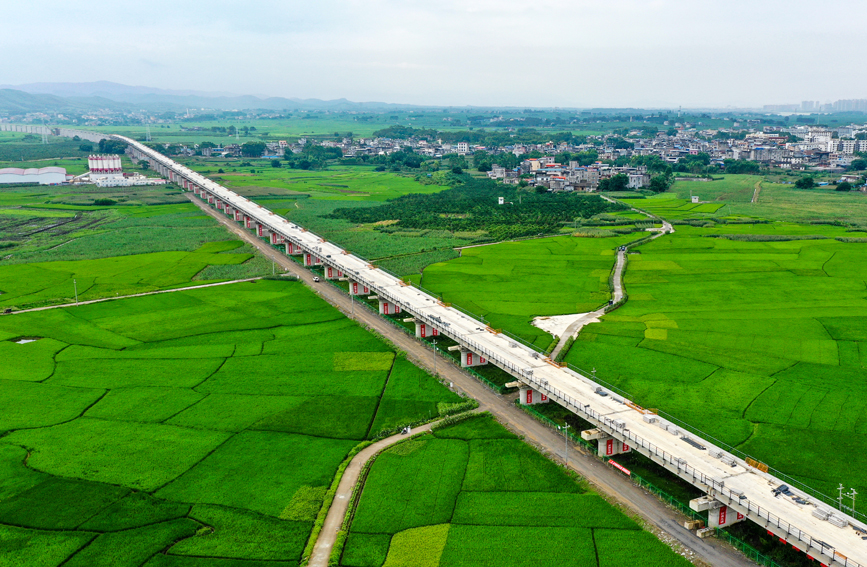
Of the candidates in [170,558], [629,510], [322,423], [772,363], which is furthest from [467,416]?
[772,363]

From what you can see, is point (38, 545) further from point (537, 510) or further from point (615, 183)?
point (615, 183)

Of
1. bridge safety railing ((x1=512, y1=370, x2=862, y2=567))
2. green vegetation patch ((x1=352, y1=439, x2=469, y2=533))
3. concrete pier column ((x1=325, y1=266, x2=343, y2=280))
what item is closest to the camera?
bridge safety railing ((x1=512, y1=370, x2=862, y2=567))

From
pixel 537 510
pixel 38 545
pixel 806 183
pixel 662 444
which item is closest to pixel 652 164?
pixel 806 183

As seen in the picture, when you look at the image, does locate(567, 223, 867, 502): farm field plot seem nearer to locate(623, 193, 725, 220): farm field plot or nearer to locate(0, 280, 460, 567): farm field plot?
locate(0, 280, 460, 567): farm field plot

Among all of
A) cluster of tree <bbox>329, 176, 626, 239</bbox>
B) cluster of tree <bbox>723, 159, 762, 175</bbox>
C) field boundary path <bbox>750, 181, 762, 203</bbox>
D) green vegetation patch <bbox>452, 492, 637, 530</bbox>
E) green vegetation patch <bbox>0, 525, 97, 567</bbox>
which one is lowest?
green vegetation patch <bbox>0, 525, 97, 567</bbox>

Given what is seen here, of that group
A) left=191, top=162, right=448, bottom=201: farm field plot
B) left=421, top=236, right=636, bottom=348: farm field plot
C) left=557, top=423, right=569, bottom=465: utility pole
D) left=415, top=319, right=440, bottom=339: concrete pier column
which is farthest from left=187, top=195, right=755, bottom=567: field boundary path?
left=191, top=162, right=448, bottom=201: farm field plot

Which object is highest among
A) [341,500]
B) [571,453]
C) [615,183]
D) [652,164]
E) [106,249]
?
[652,164]

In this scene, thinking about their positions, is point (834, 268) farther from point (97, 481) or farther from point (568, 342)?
point (97, 481)
